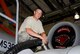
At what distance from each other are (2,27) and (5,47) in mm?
453

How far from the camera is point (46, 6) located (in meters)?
9.38

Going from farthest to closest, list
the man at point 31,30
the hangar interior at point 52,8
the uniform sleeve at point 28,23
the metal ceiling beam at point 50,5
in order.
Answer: the metal ceiling beam at point 50,5, the hangar interior at point 52,8, the uniform sleeve at point 28,23, the man at point 31,30

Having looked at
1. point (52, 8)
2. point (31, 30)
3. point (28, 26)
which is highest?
point (52, 8)

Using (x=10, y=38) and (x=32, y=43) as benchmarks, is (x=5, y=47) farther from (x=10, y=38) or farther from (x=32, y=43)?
(x=32, y=43)

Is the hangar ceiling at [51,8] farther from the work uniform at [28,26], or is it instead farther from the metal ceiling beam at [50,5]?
the work uniform at [28,26]

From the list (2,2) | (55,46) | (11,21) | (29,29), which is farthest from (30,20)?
(2,2)

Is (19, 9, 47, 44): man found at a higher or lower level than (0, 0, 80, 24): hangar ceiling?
lower

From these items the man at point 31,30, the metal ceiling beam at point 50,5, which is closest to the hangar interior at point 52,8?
the metal ceiling beam at point 50,5

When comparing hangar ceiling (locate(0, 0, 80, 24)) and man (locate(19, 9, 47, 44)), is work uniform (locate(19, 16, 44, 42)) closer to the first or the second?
man (locate(19, 9, 47, 44))

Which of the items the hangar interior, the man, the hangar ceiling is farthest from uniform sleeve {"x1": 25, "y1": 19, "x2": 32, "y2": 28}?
the hangar ceiling

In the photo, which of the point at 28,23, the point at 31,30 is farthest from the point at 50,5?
the point at 31,30

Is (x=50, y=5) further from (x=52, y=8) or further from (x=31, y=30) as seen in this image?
(x=31, y=30)

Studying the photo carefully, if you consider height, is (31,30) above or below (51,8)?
below

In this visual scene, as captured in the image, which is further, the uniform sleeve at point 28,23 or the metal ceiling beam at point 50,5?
the metal ceiling beam at point 50,5
